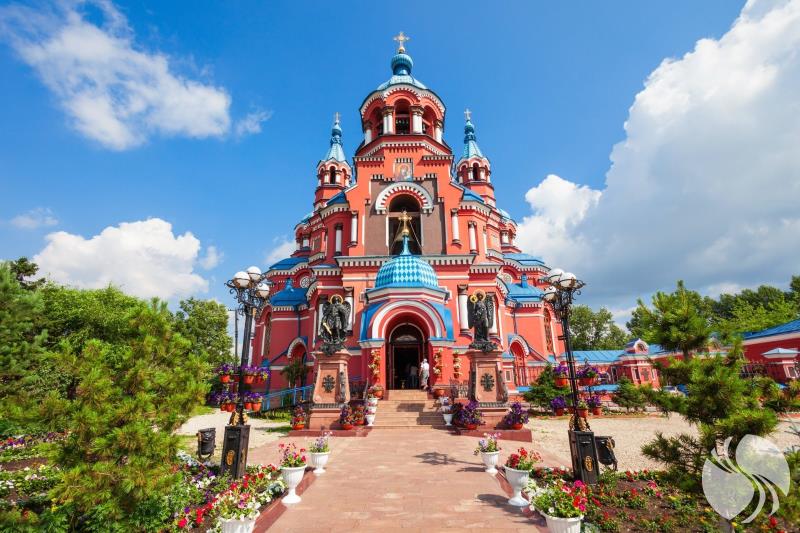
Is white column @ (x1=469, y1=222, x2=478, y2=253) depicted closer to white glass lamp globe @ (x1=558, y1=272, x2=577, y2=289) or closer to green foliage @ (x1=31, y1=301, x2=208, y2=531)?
white glass lamp globe @ (x1=558, y1=272, x2=577, y2=289)

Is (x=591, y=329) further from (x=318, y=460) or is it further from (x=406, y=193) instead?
(x=318, y=460)

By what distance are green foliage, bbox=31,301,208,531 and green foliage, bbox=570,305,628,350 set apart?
178 feet

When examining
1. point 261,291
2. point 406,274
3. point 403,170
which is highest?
point 403,170

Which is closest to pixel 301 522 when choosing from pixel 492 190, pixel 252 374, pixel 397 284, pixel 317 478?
pixel 317 478

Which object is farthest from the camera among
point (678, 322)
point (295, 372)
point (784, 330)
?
point (295, 372)

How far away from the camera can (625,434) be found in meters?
13.2

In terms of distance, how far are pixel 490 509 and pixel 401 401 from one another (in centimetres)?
1035

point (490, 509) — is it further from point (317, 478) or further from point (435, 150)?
point (435, 150)

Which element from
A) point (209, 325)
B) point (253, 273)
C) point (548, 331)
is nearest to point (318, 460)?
point (253, 273)

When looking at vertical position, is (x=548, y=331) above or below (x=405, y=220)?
below

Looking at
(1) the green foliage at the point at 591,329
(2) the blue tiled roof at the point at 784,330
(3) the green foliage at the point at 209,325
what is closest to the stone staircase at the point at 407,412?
(2) the blue tiled roof at the point at 784,330

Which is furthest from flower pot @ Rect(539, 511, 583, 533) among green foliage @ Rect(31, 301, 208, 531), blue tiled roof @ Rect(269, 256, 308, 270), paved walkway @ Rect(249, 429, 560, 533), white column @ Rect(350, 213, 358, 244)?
blue tiled roof @ Rect(269, 256, 308, 270)

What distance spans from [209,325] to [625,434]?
1560 inches

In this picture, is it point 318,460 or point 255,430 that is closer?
point 318,460
